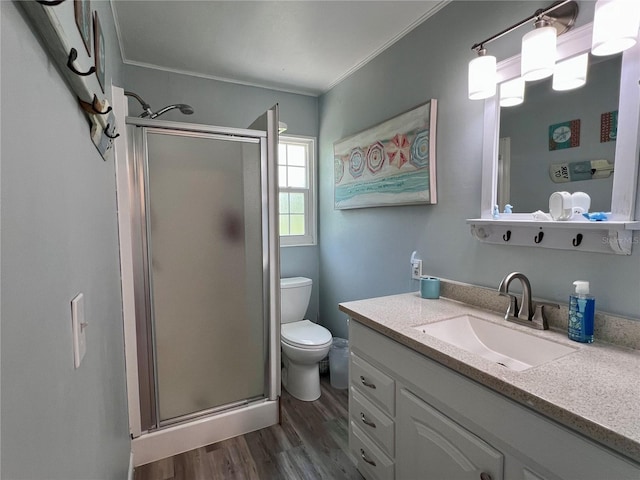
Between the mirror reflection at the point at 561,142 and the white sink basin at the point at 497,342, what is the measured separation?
514mm

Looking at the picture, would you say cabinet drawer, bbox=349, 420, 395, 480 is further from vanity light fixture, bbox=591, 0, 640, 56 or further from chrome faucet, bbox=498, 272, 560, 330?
vanity light fixture, bbox=591, 0, 640, 56

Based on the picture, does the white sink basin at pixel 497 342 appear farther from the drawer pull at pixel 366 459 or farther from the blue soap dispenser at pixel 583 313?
the drawer pull at pixel 366 459

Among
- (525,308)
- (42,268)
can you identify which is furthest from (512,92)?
(42,268)

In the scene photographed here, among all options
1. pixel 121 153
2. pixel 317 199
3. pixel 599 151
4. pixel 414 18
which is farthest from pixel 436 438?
pixel 317 199

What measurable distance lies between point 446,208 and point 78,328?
164 centimetres

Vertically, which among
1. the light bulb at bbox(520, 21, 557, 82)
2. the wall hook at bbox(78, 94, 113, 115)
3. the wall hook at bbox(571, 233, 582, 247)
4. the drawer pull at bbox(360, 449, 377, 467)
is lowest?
the drawer pull at bbox(360, 449, 377, 467)

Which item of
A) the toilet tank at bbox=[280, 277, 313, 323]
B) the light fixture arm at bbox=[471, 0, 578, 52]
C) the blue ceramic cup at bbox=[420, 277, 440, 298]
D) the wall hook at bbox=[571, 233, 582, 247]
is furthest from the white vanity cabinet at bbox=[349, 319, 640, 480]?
the light fixture arm at bbox=[471, 0, 578, 52]

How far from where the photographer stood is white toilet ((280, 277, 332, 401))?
2227 mm

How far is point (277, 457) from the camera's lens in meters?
1.79

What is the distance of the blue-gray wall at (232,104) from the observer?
7.95 ft

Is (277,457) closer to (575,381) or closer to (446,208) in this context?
(575,381)

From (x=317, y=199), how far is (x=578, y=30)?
7.15ft

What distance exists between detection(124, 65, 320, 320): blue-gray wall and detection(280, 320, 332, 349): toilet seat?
0.53 m

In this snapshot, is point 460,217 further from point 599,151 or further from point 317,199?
point 317,199
